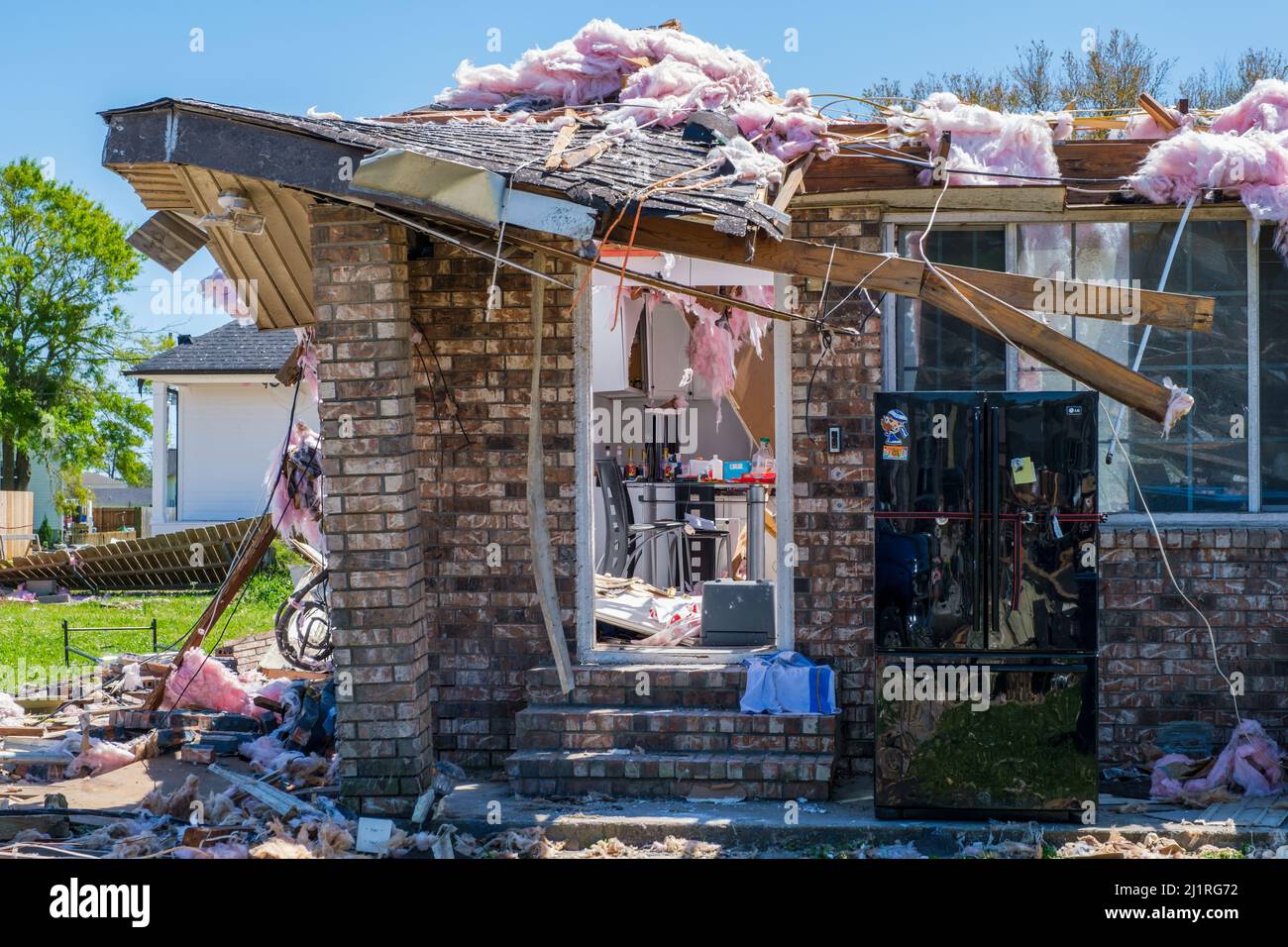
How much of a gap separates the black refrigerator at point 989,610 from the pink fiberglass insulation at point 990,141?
1.66 meters

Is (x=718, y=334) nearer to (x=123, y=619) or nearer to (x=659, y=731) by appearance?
(x=659, y=731)

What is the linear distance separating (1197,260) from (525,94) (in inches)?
176

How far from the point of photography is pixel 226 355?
86.8 feet

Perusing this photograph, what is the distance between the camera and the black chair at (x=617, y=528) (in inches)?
444

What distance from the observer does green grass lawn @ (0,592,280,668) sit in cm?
1395

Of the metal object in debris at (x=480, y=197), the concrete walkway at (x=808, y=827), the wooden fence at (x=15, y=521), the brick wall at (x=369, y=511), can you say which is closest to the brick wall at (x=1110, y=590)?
the concrete walkway at (x=808, y=827)

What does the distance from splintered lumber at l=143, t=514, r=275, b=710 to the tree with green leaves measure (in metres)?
29.8

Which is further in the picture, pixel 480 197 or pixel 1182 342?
pixel 1182 342

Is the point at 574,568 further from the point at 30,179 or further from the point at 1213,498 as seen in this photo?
the point at 30,179

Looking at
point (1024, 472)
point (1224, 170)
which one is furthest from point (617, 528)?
point (1224, 170)

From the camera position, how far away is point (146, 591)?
71.0 ft

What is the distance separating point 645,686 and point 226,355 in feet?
69.5

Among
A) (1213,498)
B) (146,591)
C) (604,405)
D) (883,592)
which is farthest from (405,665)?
(146,591)

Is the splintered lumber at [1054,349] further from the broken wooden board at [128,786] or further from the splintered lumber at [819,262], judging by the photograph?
the broken wooden board at [128,786]
